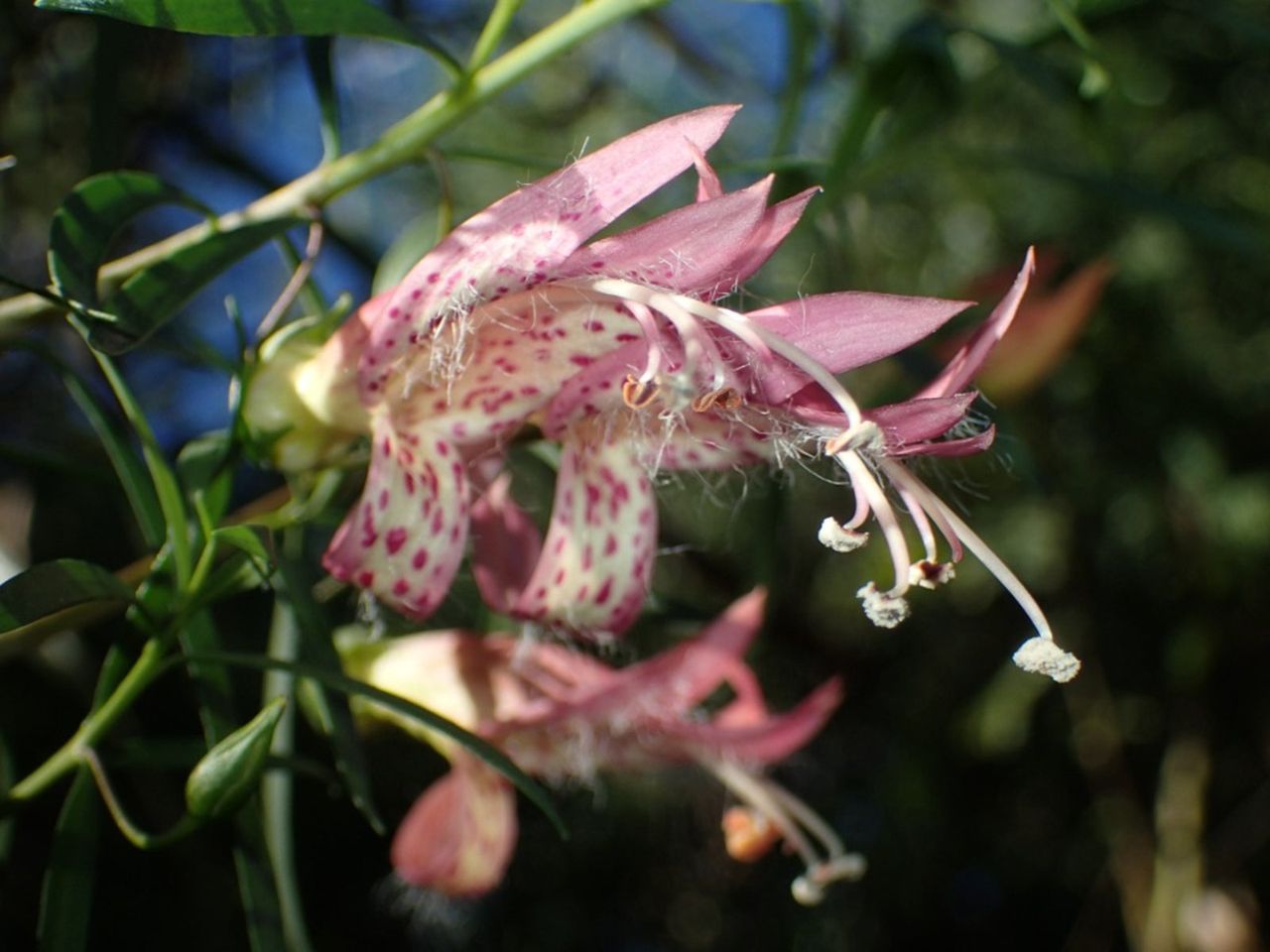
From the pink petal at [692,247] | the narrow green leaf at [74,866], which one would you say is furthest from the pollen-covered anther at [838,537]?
the narrow green leaf at [74,866]

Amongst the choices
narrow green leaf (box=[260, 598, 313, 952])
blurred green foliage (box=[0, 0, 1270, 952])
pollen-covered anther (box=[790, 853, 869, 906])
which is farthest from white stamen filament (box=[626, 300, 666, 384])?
blurred green foliage (box=[0, 0, 1270, 952])

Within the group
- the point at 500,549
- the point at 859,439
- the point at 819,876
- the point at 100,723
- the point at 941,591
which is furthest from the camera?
the point at 941,591

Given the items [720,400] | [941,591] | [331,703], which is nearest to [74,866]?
[331,703]

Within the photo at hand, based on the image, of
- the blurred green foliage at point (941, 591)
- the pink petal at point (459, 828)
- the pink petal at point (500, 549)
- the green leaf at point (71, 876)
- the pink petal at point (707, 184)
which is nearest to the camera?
the pink petal at point (707, 184)

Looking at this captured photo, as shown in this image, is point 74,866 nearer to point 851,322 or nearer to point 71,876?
point 71,876

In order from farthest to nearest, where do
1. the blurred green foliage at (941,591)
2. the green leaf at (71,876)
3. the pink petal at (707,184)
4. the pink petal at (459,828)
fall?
the blurred green foliage at (941,591), the pink petal at (459,828), the green leaf at (71,876), the pink petal at (707,184)

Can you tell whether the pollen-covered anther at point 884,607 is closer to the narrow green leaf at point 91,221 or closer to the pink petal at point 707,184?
the pink petal at point 707,184
